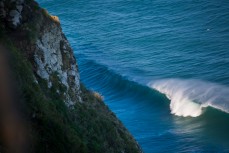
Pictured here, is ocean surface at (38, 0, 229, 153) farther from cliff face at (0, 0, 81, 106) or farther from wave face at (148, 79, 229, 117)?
cliff face at (0, 0, 81, 106)

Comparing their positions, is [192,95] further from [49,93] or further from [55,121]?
[55,121]

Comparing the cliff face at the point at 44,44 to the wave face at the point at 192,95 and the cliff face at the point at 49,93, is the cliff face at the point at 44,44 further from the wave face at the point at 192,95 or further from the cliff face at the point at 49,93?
the wave face at the point at 192,95

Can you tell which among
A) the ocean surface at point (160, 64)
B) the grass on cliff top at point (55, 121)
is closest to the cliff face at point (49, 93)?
the grass on cliff top at point (55, 121)

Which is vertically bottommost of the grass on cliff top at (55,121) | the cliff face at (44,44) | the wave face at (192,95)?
the wave face at (192,95)

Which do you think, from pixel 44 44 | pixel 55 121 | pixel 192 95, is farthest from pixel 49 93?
pixel 192 95

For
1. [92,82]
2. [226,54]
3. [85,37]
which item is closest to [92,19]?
[85,37]
